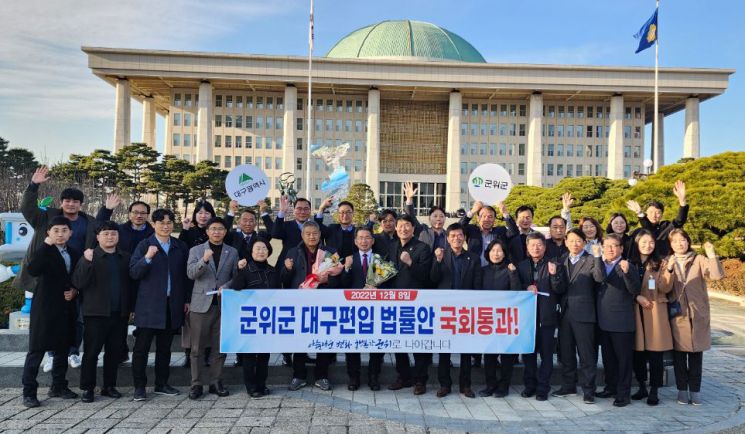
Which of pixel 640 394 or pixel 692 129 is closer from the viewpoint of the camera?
pixel 640 394

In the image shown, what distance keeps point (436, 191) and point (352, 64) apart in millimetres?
20525

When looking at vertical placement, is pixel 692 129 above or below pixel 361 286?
above

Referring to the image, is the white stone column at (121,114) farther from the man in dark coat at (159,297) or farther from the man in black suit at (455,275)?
the man in black suit at (455,275)

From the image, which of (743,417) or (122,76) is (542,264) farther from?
(122,76)

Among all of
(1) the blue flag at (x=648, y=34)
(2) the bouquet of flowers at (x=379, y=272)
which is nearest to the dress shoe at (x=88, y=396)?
(2) the bouquet of flowers at (x=379, y=272)

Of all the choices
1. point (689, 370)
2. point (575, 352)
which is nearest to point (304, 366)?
point (575, 352)

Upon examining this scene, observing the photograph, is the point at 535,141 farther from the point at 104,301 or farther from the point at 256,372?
the point at 104,301

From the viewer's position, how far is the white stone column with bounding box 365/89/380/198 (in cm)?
6397

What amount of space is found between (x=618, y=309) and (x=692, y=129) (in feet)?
230

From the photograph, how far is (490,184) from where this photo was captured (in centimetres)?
734

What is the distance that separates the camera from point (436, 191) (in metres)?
69.7

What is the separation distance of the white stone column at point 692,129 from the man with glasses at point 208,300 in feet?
233

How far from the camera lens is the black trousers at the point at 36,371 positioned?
5.33 meters

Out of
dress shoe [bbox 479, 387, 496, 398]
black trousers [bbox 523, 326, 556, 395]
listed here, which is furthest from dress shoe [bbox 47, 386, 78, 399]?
black trousers [bbox 523, 326, 556, 395]
